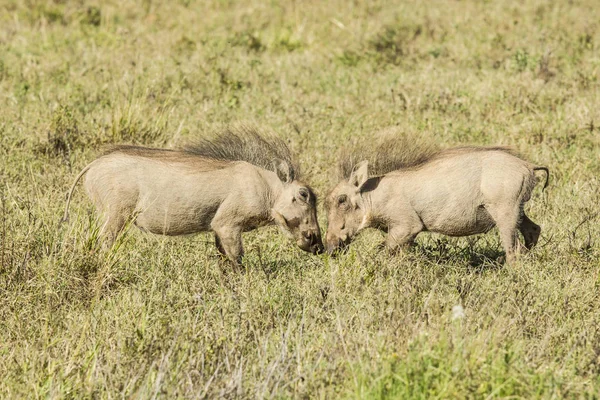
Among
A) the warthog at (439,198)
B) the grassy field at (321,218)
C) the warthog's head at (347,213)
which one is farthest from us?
the warthog's head at (347,213)

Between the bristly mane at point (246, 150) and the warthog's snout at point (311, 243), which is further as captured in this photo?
the bristly mane at point (246, 150)

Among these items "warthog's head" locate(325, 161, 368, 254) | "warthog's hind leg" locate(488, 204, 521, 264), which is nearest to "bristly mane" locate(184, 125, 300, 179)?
"warthog's head" locate(325, 161, 368, 254)

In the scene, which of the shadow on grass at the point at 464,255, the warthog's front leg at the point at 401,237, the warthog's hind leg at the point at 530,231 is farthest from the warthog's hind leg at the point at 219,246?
the warthog's hind leg at the point at 530,231

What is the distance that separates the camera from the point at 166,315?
435cm

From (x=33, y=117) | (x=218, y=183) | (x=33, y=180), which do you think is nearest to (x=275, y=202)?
(x=218, y=183)

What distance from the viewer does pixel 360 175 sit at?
5543mm

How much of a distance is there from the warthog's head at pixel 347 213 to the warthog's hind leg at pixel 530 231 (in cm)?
95

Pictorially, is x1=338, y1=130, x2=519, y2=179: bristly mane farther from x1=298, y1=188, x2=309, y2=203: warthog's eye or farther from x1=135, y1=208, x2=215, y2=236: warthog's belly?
x1=135, y1=208, x2=215, y2=236: warthog's belly

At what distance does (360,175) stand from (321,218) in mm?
803

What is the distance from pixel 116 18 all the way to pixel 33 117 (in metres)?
4.11

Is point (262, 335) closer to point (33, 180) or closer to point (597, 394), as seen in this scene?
point (597, 394)

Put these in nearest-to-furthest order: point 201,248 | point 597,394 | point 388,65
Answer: point 597,394 → point 201,248 → point 388,65

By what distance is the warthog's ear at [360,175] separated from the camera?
18.1 feet

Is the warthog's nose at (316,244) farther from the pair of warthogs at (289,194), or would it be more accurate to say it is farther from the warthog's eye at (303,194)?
the warthog's eye at (303,194)
